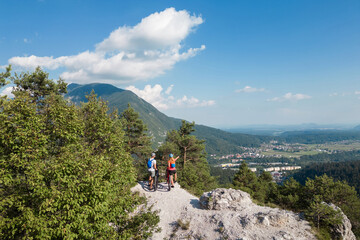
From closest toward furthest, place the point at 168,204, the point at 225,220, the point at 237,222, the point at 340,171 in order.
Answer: the point at 237,222 < the point at 225,220 < the point at 168,204 < the point at 340,171

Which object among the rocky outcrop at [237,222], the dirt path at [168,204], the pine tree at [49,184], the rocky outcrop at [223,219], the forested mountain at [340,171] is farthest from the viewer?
the forested mountain at [340,171]

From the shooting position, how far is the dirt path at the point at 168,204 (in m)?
13.8

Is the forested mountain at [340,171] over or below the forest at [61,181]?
below

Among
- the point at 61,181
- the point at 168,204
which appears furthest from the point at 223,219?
the point at 61,181

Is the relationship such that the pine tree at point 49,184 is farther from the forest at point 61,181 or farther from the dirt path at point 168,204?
the dirt path at point 168,204

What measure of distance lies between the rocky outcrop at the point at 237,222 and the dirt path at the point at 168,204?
678 millimetres

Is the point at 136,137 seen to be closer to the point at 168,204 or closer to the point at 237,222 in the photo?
the point at 168,204

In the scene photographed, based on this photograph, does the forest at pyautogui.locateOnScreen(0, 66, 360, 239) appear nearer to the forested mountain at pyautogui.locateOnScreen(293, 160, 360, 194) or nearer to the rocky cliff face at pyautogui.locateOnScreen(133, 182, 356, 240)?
the rocky cliff face at pyautogui.locateOnScreen(133, 182, 356, 240)

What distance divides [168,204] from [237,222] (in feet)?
19.6

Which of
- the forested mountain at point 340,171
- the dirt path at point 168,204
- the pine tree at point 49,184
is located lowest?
the forested mountain at point 340,171

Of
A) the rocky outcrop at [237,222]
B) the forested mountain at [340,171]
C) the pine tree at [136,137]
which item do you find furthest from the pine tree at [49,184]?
the forested mountain at [340,171]

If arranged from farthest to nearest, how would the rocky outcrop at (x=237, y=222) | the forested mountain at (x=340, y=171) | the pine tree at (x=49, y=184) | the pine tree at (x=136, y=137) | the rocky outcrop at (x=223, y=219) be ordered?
the forested mountain at (x=340, y=171) < the pine tree at (x=136, y=137) < the rocky outcrop at (x=223, y=219) < the rocky outcrop at (x=237, y=222) < the pine tree at (x=49, y=184)

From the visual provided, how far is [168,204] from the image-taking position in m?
15.9

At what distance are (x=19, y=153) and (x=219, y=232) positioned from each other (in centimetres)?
1197
